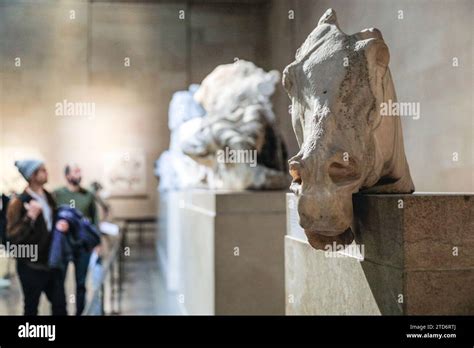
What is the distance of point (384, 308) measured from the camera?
2078mm

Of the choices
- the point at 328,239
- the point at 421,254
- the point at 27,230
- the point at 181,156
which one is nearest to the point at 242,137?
the point at 27,230

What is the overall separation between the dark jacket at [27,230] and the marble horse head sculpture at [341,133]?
8.54ft

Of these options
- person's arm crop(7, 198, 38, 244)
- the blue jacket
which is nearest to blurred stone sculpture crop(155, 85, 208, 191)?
the blue jacket

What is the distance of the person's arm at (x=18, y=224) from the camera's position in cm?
413

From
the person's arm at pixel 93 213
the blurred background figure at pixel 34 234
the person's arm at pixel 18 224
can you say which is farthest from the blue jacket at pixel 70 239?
the person's arm at pixel 93 213

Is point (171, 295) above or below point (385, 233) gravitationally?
below

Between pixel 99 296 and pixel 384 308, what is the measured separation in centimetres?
299

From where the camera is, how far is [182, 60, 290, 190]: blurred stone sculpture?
16.9ft

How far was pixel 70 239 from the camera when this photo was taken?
4.56 m

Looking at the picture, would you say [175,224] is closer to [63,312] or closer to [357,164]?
[63,312]

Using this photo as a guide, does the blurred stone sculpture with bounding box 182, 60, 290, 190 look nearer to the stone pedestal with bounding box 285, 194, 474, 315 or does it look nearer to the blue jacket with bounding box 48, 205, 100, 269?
the blue jacket with bounding box 48, 205, 100, 269

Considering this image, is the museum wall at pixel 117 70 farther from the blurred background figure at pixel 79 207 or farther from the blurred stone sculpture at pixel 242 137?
the blurred background figure at pixel 79 207

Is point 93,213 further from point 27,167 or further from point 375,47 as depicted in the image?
point 375,47
